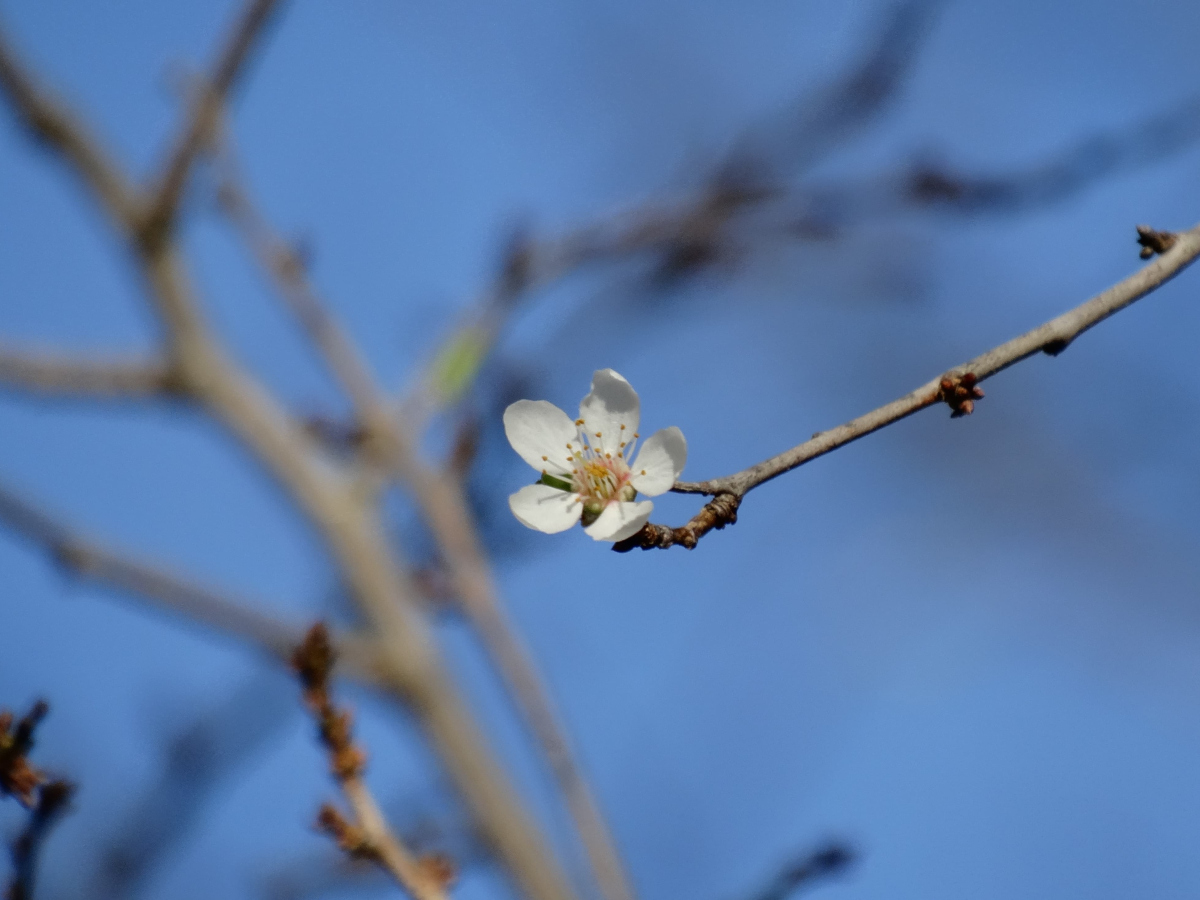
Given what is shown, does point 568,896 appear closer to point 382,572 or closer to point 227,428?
point 382,572

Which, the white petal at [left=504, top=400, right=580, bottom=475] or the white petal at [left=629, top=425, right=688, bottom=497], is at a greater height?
the white petal at [left=504, top=400, right=580, bottom=475]

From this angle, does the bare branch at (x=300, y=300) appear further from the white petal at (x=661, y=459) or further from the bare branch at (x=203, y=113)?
the white petal at (x=661, y=459)

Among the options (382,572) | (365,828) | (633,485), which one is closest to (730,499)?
(633,485)

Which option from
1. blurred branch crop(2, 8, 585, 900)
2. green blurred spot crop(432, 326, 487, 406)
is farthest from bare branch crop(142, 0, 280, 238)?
green blurred spot crop(432, 326, 487, 406)

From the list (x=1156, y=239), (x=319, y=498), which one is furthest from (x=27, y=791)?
(x=319, y=498)

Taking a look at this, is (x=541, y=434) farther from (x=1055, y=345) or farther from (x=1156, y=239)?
(x=1156, y=239)

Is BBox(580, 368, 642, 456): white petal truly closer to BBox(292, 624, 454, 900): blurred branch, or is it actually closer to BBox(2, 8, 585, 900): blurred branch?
BBox(292, 624, 454, 900): blurred branch

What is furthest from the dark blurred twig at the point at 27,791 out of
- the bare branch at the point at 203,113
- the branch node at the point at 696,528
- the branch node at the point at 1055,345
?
the bare branch at the point at 203,113
